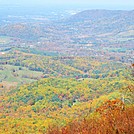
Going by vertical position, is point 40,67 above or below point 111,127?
below

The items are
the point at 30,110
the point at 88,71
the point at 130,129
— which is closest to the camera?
the point at 130,129

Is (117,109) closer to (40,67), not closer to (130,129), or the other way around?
(130,129)

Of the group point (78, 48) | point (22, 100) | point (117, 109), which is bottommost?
point (78, 48)

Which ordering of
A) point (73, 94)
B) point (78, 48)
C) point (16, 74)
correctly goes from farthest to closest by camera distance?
1. point (78, 48)
2. point (16, 74)
3. point (73, 94)

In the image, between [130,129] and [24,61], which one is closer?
[130,129]

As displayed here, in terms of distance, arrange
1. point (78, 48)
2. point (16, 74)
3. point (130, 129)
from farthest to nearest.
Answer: point (78, 48) → point (16, 74) → point (130, 129)

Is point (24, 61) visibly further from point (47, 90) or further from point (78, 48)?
point (78, 48)

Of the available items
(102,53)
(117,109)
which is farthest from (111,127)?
(102,53)

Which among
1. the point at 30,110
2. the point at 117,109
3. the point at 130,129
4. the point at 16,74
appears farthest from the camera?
the point at 16,74

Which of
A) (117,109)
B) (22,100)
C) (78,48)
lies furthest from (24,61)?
(117,109)
